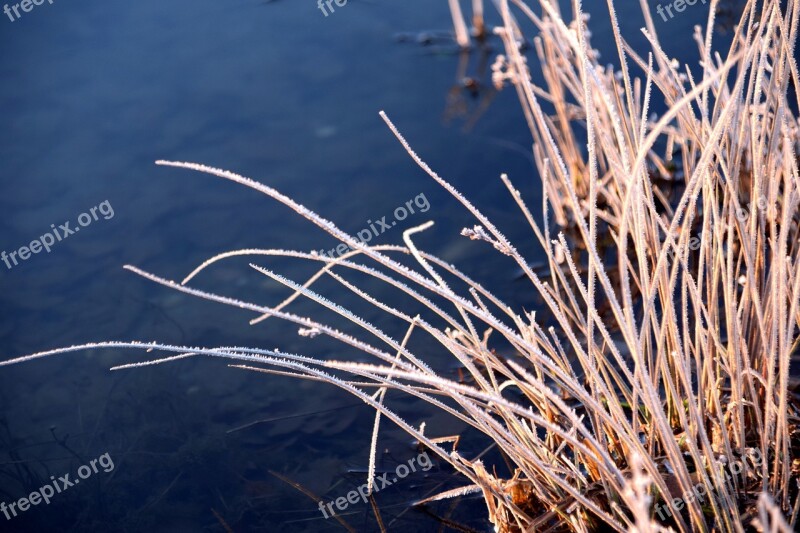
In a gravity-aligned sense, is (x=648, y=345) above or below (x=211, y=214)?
above

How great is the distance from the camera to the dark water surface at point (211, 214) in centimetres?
240

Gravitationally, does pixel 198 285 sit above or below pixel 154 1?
below

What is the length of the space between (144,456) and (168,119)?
2.23 metres

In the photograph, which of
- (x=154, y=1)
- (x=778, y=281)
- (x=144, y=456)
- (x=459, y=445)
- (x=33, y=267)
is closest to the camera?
(x=778, y=281)

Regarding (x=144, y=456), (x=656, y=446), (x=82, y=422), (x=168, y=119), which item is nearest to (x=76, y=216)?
(x=168, y=119)

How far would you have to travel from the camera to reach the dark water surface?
2.40m

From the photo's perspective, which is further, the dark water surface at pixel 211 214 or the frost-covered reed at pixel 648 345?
the dark water surface at pixel 211 214

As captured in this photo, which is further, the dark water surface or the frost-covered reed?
the dark water surface

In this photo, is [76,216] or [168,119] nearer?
[76,216]

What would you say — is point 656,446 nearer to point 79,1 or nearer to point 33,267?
point 33,267

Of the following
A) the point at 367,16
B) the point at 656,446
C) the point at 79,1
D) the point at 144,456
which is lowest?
the point at 144,456

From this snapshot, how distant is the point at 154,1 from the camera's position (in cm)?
512

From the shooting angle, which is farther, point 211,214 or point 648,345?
point 211,214

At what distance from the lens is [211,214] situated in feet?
11.8
